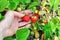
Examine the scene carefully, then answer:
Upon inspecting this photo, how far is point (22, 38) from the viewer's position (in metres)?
0.44

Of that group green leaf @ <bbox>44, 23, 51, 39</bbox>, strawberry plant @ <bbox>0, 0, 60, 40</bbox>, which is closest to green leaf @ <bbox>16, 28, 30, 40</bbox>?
strawberry plant @ <bbox>0, 0, 60, 40</bbox>

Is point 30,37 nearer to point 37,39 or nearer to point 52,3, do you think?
point 37,39

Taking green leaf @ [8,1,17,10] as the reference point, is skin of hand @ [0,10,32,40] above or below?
below

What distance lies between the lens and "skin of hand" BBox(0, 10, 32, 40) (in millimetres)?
416

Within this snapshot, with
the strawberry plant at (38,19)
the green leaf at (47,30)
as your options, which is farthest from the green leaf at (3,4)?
the green leaf at (47,30)

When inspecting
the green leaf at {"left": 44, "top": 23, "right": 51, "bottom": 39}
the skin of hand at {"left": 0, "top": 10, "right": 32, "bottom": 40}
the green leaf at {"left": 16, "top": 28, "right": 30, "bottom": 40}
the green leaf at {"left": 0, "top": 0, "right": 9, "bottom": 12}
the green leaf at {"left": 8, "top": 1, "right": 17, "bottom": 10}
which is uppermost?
the green leaf at {"left": 0, "top": 0, "right": 9, "bottom": 12}

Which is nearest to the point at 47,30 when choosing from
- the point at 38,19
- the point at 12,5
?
the point at 38,19

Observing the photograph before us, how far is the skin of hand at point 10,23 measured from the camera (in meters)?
0.42

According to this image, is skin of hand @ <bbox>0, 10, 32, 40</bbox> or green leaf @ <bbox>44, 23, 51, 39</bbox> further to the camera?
green leaf @ <bbox>44, 23, 51, 39</bbox>

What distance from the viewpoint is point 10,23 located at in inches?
16.8

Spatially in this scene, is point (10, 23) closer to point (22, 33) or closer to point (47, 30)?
point (22, 33)

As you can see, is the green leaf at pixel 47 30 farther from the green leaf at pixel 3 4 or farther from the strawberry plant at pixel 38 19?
the green leaf at pixel 3 4

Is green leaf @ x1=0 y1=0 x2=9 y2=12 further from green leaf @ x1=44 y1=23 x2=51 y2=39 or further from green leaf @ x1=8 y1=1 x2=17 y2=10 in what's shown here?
green leaf @ x1=44 y1=23 x2=51 y2=39

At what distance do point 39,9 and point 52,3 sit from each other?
0.06 m
